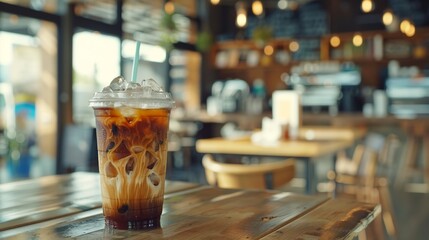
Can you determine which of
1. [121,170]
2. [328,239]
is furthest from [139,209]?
[328,239]

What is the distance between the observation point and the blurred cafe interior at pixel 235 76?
5863 millimetres

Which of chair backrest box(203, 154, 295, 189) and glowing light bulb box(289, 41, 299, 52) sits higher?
glowing light bulb box(289, 41, 299, 52)

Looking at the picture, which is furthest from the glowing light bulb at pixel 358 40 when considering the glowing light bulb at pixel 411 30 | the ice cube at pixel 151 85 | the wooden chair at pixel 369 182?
the ice cube at pixel 151 85

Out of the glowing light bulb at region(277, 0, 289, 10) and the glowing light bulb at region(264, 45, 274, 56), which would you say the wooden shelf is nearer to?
the glowing light bulb at region(264, 45, 274, 56)

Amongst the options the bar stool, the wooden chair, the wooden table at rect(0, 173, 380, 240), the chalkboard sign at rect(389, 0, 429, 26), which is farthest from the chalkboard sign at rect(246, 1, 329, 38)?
the wooden table at rect(0, 173, 380, 240)

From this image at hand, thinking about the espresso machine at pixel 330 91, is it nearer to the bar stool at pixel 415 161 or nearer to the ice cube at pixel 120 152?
the bar stool at pixel 415 161

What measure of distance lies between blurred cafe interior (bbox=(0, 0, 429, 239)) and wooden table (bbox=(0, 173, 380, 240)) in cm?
240

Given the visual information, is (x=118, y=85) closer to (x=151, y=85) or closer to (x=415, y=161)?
(x=151, y=85)

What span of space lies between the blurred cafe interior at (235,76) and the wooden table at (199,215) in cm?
240

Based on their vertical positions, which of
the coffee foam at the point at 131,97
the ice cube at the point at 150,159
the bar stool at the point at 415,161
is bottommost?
the bar stool at the point at 415,161

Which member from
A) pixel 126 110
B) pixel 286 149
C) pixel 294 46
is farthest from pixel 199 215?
pixel 294 46

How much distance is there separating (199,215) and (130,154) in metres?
0.24

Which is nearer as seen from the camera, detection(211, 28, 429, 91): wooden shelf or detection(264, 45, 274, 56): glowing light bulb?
detection(211, 28, 429, 91): wooden shelf

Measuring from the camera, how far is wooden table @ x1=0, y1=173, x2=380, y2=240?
1.03m
